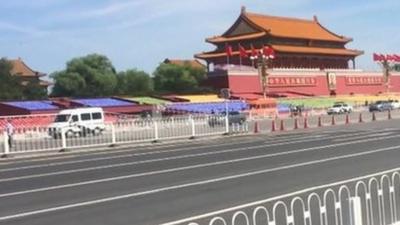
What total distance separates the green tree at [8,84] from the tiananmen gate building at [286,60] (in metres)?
19.3

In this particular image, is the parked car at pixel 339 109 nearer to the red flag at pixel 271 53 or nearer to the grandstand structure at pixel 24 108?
the red flag at pixel 271 53

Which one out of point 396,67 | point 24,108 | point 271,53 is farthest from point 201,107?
point 396,67

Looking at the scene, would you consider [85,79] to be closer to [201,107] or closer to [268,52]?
[201,107]

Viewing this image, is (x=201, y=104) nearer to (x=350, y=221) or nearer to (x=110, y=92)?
(x=110, y=92)

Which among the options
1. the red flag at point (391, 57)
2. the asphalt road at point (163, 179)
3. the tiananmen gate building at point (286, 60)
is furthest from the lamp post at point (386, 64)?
the asphalt road at point (163, 179)

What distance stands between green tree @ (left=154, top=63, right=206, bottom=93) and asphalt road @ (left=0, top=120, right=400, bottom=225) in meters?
48.7

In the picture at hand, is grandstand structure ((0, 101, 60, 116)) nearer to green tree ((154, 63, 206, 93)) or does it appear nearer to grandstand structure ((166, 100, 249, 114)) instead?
grandstand structure ((166, 100, 249, 114))

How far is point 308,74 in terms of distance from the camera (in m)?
72.5

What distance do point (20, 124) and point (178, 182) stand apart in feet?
47.1

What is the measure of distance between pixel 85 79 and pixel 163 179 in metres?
56.5

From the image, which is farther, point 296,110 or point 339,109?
point 339,109

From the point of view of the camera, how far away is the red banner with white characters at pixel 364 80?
79.2 m

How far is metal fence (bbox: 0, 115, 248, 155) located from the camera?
22281 millimetres

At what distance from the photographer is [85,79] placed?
2675 inches
